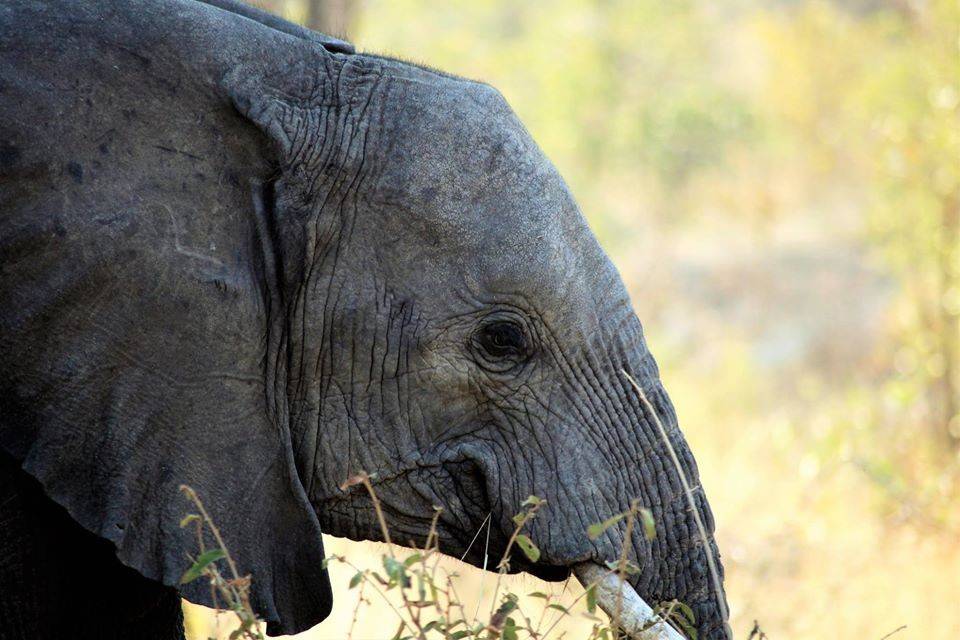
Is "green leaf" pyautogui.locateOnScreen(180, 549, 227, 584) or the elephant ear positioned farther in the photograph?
the elephant ear

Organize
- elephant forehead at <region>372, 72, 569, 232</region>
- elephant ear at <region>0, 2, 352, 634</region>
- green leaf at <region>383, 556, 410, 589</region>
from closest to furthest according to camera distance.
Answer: green leaf at <region>383, 556, 410, 589</region>
elephant ear at <region>0, 2, 352, 634</region>
elephant forehead at <region>372, 72, 569, 232</region>

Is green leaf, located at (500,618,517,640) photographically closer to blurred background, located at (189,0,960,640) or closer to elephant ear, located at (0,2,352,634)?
elephant ear, located at (0,2,352,634)

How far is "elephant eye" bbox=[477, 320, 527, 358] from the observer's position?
9.41 feet

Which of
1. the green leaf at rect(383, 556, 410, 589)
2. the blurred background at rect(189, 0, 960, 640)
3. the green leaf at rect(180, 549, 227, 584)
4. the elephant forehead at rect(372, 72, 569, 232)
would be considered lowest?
the green leaf at rect(180, 549, 227, 584)

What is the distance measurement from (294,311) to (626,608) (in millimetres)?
908

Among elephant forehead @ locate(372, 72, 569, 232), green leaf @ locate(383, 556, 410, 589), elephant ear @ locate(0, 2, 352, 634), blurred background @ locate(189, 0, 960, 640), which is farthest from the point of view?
blurred background @ locate(189, 0, 960, 640)

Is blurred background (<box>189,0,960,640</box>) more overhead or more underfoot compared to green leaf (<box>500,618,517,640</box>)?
more overhead

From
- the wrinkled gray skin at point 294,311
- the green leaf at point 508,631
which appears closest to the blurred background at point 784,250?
the wrinkled gray skin at point 294,311

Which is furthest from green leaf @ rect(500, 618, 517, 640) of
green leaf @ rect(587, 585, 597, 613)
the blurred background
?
the blurred background

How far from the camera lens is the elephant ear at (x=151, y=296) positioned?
2.59 m

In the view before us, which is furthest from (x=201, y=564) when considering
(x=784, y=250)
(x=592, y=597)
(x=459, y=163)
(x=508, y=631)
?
(x=784, y=250)

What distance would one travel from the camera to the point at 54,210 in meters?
2.59

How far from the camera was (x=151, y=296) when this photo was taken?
104 inches

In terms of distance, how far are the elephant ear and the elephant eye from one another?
0.42 meters
